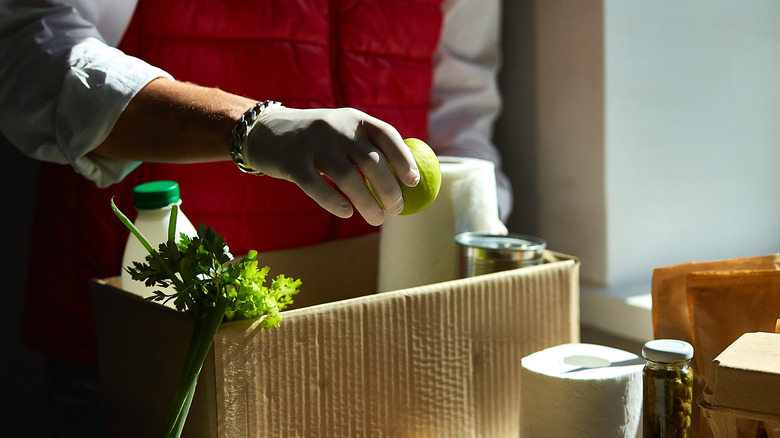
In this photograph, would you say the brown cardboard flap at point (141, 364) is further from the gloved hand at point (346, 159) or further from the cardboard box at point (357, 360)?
the gloved hand at point (346, 159)

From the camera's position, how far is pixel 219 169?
106 cm

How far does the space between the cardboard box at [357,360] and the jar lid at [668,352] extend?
173mm

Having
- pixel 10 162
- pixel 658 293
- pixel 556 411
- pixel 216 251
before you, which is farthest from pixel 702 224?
pixel 10 162

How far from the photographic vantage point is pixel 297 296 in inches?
36.0

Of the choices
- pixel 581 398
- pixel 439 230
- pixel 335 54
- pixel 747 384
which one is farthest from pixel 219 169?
pixel 747 384

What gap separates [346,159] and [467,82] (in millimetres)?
731

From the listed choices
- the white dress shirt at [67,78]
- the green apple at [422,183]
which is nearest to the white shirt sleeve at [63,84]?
the white dress shirt at [67,78]

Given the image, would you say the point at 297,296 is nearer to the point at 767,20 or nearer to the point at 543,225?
the point at 543,225

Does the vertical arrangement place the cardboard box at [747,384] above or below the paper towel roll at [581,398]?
above

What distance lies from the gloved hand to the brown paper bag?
29 centimetres

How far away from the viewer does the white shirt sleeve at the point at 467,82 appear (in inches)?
51.3

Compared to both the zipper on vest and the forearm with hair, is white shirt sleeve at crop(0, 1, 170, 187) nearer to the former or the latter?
the forearm with hair

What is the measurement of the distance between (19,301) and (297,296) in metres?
0.63

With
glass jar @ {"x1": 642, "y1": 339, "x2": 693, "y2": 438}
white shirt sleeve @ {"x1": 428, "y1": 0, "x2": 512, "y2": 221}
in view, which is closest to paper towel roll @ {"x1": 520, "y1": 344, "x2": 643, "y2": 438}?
glass jar @ {"x1": 642, "y1": 339, "x2": 693, "y2": 438}
